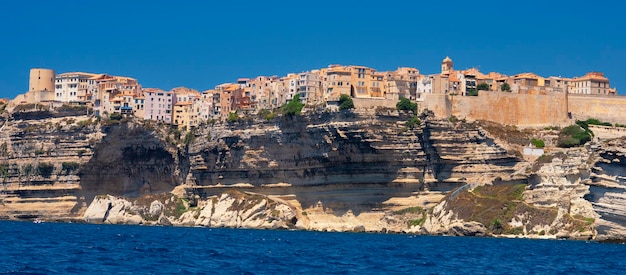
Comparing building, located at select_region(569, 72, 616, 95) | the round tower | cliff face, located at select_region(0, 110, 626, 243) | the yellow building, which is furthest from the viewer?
the round tower

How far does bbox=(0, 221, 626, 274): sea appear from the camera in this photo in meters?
37.5

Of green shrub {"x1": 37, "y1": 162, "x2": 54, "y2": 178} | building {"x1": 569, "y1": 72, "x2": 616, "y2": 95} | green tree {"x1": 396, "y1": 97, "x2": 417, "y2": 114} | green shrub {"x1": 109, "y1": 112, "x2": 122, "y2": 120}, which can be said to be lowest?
green shrub {"x1": 37, "y1": 162, "x2": 54, "y2": 178}

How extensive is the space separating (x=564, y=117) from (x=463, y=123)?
9.81 meters

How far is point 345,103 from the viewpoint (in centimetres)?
7625

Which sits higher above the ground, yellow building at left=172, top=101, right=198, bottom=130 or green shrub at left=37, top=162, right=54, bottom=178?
yellow building at left=172, top=101, right=198, bottom=130

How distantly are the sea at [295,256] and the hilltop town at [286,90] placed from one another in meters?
23.7

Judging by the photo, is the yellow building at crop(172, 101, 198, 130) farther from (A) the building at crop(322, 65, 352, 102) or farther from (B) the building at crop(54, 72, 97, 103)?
(A) the building at crop(322, 65, 352, 102)

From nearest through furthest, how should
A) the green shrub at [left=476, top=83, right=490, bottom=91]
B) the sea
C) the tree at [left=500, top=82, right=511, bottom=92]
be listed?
the sea
the tree at [left=500, top=82, right=511, bottom=92]
the green shrub at [left=476, top=83, right=490, bottom=91]

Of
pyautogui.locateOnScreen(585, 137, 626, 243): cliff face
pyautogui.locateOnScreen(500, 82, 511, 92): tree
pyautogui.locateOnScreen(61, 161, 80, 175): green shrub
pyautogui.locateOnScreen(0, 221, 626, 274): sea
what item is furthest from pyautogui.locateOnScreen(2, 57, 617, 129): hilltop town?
pyautogui.locateOnScreen(0, 221, 626, 274): sea

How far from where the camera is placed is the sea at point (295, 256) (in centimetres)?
3750

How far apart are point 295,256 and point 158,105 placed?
56829 millimetres

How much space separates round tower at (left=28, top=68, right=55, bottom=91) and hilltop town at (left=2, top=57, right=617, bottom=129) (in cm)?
9

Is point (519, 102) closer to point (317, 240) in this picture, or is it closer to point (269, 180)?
point (269, 180)

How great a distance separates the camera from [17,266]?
3566cm
